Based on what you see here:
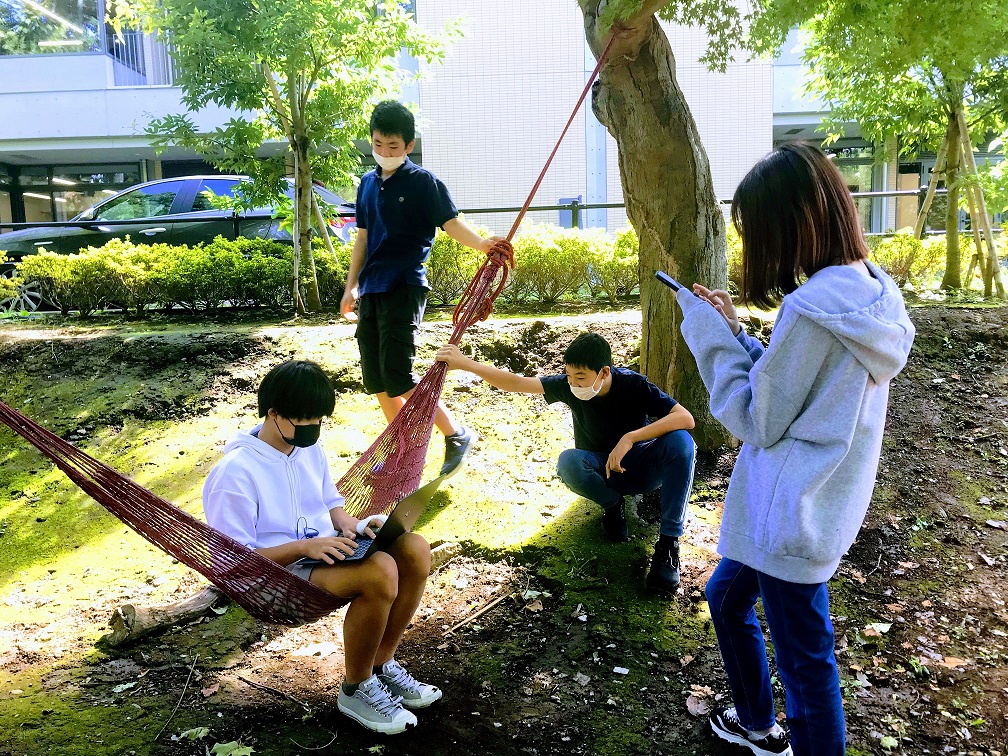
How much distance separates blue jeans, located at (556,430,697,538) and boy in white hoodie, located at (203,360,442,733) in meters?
0.86

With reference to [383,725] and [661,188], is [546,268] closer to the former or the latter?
[661,188]

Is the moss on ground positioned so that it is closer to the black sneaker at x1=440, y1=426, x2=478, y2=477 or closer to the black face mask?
the black sneaker at x1=440, y1=426, x2=478, y2=477

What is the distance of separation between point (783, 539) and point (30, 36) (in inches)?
536

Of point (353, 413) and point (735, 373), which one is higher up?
point (735, 373)

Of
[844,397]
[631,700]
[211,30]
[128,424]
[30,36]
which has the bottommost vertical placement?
[631,700]

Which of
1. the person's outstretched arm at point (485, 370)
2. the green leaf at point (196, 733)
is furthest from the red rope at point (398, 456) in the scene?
the green leaf at point (196, 733)

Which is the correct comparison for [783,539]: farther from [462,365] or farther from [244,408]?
[244,408]

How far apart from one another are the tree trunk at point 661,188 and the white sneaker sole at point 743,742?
1.70 metres

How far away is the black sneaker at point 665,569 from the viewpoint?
267 cm

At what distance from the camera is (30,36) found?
11.9m

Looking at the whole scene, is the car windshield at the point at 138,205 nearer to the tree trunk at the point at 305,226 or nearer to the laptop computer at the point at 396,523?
the tree trunk at the point at 305,226

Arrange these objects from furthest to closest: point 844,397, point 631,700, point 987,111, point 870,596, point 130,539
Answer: point 987,111 < point 130,539 < point 870,596 < point 631,700 < point 844,397

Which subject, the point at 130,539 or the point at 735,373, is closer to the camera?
the point at 735,373

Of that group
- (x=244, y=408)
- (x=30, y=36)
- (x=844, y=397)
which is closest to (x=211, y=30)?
(x=244, y=408)
